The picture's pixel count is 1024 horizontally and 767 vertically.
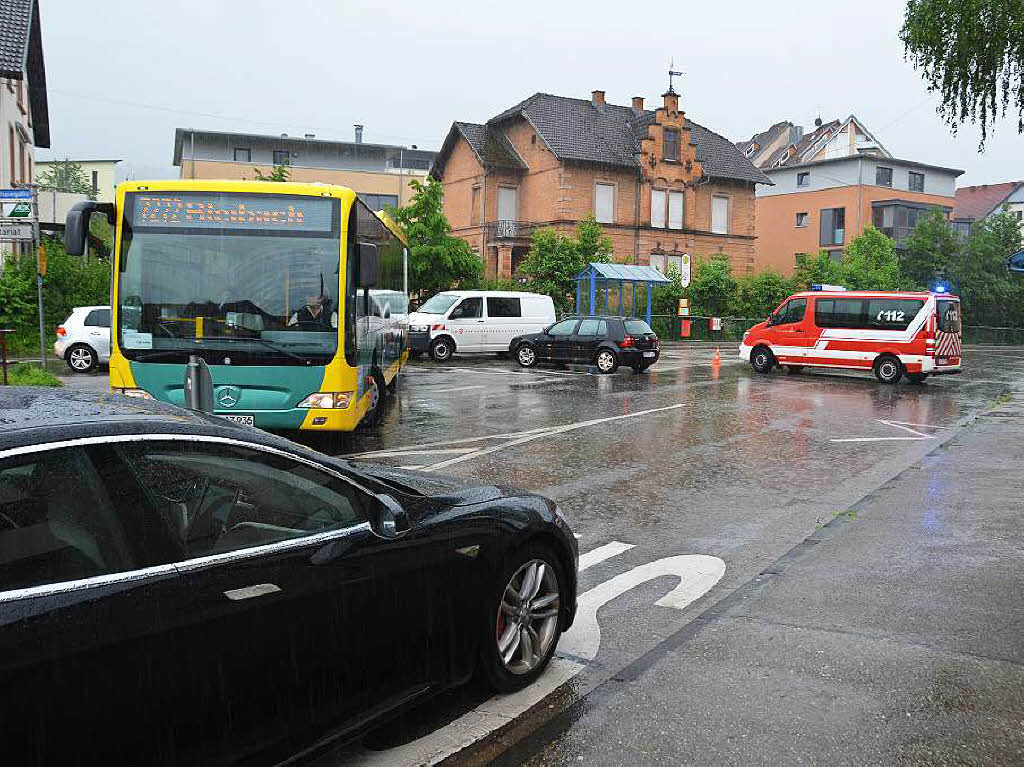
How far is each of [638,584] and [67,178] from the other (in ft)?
304

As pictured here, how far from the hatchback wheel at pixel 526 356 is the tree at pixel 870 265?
31156mm

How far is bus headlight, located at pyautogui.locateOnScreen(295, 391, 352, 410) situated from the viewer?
10.4 metres

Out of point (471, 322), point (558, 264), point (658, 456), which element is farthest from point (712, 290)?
point (658, 456)

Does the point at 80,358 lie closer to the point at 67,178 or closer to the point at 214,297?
the point at 214,297

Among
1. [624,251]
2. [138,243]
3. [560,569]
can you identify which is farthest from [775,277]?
[560,569]

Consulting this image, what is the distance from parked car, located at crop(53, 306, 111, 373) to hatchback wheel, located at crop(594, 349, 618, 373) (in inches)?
460

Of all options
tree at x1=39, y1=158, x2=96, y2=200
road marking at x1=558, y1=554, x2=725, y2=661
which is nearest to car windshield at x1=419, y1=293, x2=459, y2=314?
road marking at x1=558, y1=554, x2=725, y2=661

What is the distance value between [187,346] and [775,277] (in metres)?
41.1

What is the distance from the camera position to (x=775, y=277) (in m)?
47.6

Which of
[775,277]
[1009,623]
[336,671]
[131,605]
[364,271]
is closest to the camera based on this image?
[131,605]

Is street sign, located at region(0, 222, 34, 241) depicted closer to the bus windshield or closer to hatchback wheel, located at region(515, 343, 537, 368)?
the bus windshield

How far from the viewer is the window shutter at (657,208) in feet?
171

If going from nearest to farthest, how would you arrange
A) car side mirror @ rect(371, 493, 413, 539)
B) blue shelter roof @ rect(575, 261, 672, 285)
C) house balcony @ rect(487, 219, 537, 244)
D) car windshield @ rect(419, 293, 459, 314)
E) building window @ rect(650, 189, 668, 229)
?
car side mirror @ rect(371, 493, 413, 539), car windshield @ rect(419, 293, 459, 314), blue shelter roof @ rect(575, 261, 672, 285), house balcony @ rect(487, 219, 537, 244), building window @ rect(650, 189, 668, 229)

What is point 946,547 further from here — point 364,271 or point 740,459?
point 364,271
